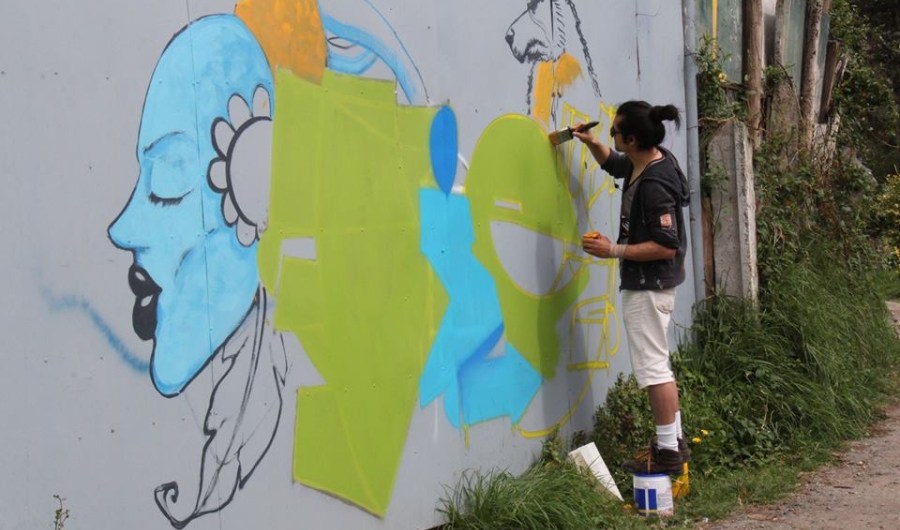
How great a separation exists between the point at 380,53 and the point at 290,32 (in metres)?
0.49

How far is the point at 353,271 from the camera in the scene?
3.73 metres

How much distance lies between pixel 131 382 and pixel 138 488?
12.2 inches

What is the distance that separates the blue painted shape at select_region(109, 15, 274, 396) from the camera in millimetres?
2975

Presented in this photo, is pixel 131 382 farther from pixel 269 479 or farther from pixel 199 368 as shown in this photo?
pixel 269 479

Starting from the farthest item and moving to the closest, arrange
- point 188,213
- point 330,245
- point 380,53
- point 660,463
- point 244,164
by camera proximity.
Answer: point 660,463
point 380,53
point 330,245
point 244,164
point 188,213

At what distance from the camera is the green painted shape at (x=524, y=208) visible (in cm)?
446

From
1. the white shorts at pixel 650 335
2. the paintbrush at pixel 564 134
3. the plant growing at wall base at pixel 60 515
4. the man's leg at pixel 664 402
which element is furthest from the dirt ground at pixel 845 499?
the plant growing at wall base at pixel 60 515

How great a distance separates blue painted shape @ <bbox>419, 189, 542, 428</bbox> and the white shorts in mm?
670

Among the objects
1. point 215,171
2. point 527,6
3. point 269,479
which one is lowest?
point 269,479

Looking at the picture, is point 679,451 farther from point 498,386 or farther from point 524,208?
point 524,208

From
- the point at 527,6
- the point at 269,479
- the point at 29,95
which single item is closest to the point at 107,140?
the point at 29,95

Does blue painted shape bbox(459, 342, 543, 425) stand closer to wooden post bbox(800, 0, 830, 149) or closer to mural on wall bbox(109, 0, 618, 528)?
mural on wall bbox(109, 0, 618, 528)

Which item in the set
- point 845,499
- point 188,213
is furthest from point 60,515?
point 845,499

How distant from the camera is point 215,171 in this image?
3.20m
